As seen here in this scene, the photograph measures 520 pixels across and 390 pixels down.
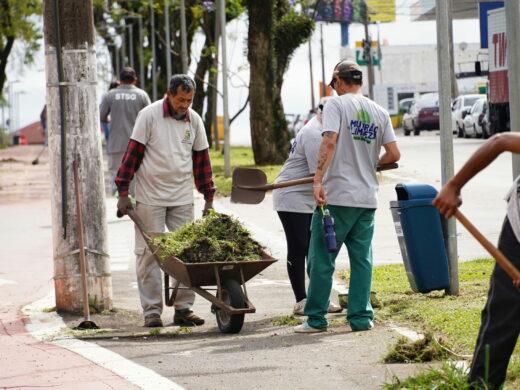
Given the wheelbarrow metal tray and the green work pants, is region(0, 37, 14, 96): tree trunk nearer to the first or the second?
the wheelbarrow metal tray

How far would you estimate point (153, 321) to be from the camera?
9133 mm

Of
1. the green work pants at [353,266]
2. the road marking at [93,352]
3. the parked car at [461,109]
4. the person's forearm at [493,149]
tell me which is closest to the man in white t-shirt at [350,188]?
the green work pants at [353,266]

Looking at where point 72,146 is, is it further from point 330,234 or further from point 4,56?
point 4,56

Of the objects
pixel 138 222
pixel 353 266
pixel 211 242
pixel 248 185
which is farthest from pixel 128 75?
pixel 353 266

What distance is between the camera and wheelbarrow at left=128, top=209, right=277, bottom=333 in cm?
845

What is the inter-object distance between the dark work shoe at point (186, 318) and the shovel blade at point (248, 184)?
948 mm

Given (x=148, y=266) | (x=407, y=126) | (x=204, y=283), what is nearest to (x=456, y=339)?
(x=204, y=283)

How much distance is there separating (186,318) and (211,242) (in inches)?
35.6

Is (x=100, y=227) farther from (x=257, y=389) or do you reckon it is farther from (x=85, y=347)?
(x=257, y=389)

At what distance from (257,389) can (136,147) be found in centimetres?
323

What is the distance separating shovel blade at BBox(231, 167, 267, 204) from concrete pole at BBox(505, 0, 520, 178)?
2.24m

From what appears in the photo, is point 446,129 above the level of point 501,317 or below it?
above

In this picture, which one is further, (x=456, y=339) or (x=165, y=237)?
(x=165, y=237)

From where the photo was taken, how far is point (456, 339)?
7.50 metres
